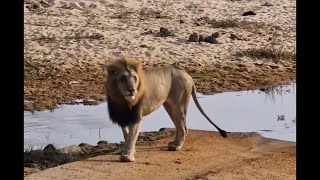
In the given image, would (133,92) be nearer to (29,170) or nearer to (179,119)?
(179,119)

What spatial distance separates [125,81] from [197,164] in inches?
39.1

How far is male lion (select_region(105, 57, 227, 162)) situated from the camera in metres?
6.34

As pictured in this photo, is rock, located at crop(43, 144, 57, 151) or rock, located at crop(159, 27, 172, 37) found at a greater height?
rock, located at crop(43, 144, 57, 151)

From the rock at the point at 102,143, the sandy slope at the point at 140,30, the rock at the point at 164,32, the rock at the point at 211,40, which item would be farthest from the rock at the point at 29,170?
the rock at the point at 164,32

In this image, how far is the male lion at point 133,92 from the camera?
20.8 ft

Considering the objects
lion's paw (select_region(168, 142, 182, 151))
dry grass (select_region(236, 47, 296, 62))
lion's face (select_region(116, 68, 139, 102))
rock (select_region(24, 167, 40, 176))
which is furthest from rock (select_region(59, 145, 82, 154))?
dry grass (select_region(236, 47, 296, 62))

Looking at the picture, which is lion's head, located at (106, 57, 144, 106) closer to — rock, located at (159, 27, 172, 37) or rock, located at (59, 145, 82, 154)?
rock, located at (59, 145, 82, 154)

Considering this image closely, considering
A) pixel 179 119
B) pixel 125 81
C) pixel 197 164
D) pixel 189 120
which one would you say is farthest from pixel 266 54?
pixel 125 81

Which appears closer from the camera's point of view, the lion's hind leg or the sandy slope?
the lion's hind leg

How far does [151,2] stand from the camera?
18.6 metres

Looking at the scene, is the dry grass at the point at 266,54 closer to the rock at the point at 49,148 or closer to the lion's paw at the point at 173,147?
the lion's paw at the point at 173,147

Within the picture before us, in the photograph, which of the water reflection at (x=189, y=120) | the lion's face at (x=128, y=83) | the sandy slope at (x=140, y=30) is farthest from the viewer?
the sandy slope at (x=140, y=30)

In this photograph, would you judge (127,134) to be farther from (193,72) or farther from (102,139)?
(193,72)
